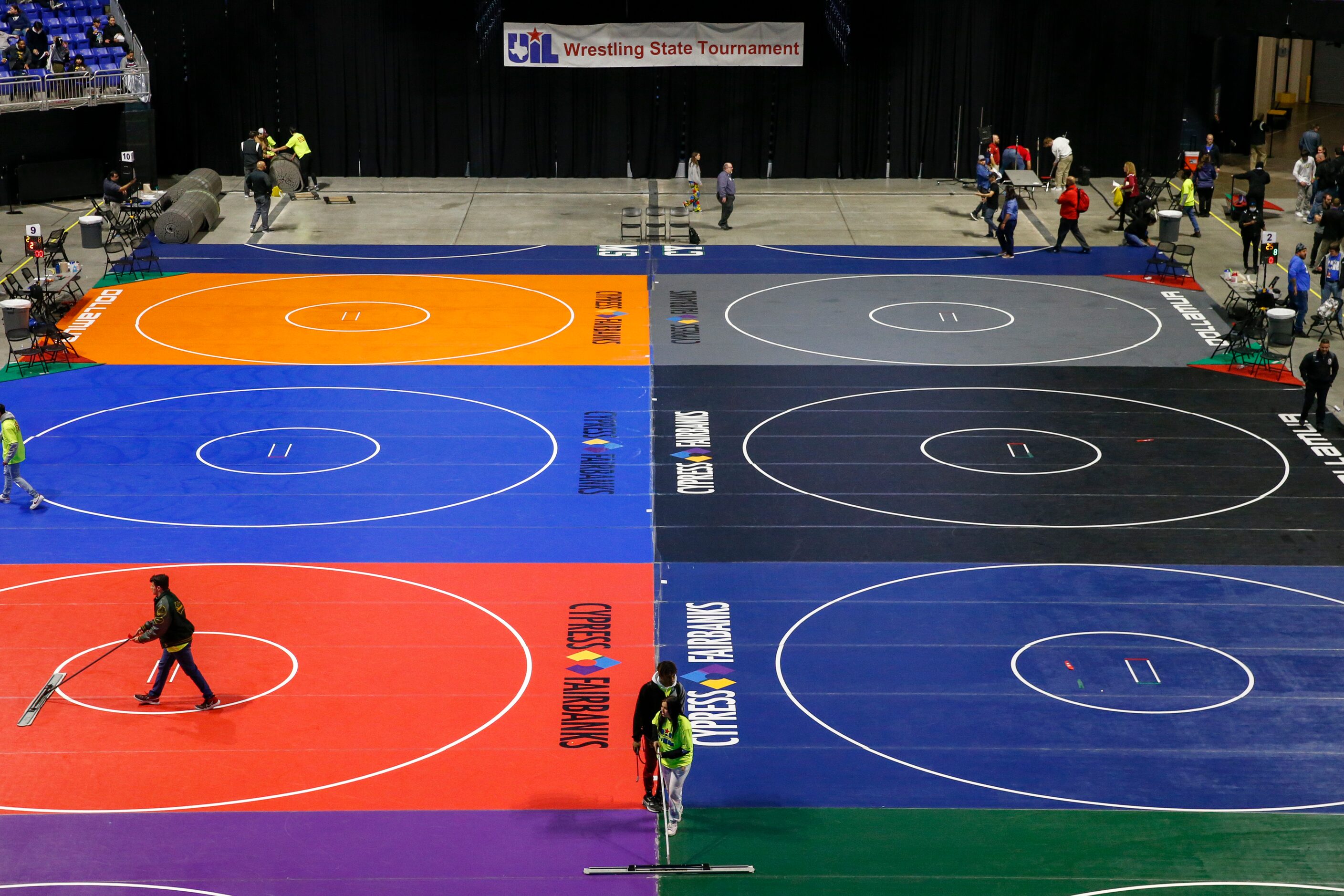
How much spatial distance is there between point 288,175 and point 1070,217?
76.5 feet

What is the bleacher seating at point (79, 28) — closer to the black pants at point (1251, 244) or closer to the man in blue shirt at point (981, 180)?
the man in blue shirt at point (981, 180)

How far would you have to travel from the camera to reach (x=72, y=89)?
45531 millimetres

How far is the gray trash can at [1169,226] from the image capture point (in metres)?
41.8

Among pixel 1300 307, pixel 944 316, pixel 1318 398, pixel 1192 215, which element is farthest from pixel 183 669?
pixel 1192 215

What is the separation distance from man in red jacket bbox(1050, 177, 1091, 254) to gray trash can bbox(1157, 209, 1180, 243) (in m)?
1.97

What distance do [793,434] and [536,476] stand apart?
4.93 m

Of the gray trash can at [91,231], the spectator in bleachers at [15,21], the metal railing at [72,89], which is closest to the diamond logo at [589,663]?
the gray trash can at [91,231]

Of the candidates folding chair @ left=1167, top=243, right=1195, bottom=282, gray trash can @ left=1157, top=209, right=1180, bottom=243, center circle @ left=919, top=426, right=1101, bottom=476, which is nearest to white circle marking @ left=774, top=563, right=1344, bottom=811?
center circle @ left=919, top=426, right=1101, bottom=476

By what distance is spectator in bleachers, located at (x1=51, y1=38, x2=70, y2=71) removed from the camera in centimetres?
4503

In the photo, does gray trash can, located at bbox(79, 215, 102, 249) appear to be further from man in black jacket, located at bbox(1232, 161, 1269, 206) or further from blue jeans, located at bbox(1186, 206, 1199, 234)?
man in black jacket, located at bbox(1232, 161, 1269, 206)

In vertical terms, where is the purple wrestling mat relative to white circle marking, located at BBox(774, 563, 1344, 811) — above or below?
below

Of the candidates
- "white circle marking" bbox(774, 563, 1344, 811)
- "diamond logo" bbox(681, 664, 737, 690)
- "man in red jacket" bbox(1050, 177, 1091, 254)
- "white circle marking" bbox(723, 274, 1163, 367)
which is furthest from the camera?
"man in red jacket" bbox(1050, 177, 1091, 254)

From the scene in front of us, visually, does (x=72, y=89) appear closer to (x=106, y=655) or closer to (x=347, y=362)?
(x=347, y=362)

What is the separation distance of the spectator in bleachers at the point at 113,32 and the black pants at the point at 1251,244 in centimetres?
3231
